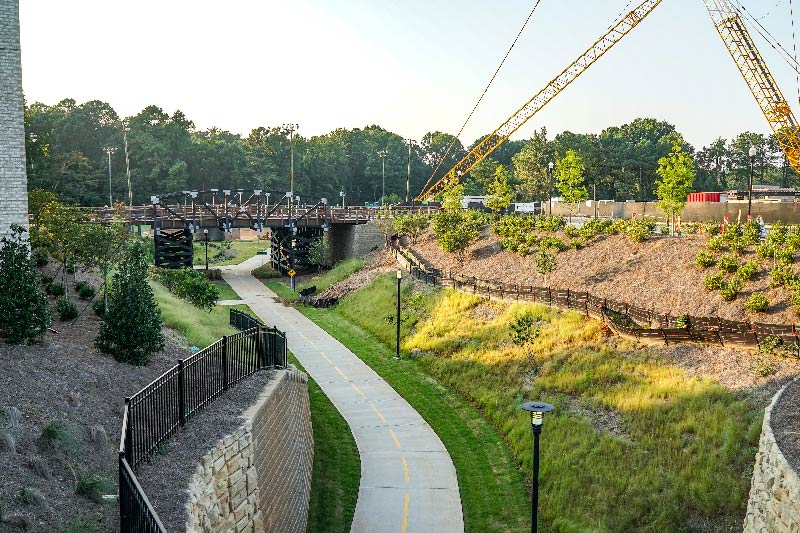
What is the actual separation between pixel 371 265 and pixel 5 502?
4681 cm

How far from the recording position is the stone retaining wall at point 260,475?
1325 centimetres

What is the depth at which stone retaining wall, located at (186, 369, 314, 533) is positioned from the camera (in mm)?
13250

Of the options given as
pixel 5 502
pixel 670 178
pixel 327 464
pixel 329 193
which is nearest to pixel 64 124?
pixel 329 193

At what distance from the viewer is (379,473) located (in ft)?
71.2

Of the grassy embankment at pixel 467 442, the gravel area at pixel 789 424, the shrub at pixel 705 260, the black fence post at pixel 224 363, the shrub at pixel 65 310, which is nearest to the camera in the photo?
the gravel area at pixel 789 424

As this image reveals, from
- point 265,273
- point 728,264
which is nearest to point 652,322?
point 728,264

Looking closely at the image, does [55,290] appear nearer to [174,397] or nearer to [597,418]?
[174,397]

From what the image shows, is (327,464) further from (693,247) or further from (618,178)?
(618,178)

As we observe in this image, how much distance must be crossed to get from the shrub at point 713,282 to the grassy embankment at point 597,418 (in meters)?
5.83

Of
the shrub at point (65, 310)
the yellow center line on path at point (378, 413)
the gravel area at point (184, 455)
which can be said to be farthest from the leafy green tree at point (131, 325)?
the yellow center line on path at point (378, 413)

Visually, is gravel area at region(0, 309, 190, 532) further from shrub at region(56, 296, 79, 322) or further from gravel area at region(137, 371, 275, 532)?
shrub at region(56, 296, 79, 322)

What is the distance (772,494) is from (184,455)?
1186 cm

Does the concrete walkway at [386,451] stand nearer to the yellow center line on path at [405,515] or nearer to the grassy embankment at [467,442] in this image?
the yellow center line on path at [405,515]

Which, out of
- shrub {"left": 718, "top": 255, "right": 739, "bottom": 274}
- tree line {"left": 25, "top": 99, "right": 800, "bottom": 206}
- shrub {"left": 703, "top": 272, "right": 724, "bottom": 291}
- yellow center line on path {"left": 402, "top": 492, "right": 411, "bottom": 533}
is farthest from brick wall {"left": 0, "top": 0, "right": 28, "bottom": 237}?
tree line {"left": 25, "top": 99, "right": 800, "bottom": 206}
